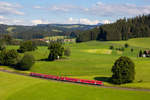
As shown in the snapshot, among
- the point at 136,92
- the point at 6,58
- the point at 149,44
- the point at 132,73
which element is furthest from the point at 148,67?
the point at 149,44

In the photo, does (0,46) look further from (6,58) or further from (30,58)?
(30,58)

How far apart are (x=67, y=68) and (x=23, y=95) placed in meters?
40.3

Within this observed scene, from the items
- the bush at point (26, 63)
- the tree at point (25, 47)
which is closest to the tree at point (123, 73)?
the bush at point (26, 63)

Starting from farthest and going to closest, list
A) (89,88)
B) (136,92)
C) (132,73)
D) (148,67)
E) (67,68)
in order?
(67,68) < (148,67) < (132,73) < (89,88) < (136,92)

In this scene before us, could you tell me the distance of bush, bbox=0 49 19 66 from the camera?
100m

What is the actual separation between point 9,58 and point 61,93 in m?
A: 59.3

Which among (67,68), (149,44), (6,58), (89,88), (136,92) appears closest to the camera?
(136,92)

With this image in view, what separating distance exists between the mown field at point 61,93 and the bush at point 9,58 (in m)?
41.0

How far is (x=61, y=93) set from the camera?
5069 centimetres

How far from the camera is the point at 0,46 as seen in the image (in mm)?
150875

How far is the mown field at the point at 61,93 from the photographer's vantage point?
154ft

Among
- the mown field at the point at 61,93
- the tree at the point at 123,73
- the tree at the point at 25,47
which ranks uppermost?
the tree at the point at 25,47

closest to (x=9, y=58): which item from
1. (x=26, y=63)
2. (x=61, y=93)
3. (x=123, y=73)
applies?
(x=26, y=63)

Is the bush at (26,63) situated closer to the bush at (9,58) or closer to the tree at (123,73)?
the bush at (9,58)
